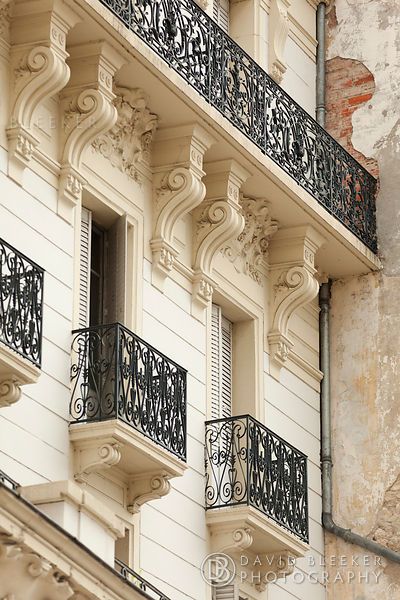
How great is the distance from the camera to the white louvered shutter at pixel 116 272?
56.8 ft

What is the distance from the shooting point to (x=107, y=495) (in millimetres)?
16328

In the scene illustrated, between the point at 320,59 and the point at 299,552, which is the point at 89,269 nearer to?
the point at 299,552

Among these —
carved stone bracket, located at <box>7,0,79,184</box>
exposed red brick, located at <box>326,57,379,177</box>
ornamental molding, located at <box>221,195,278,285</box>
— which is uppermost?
exposed red brick, located at <box>326,57,379,177</box>

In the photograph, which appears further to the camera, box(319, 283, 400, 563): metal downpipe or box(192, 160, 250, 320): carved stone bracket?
box(319, 283, 400, 563): metal downpipe

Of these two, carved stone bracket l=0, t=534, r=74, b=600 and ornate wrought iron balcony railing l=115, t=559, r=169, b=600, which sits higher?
ornate wrought iron balcony railing l=115, t=559, r=169, b=600

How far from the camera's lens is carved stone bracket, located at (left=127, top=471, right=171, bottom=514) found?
1642 cm

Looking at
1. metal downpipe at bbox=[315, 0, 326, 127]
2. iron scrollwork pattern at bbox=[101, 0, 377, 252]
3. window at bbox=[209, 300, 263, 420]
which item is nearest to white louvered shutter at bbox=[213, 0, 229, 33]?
iron scrollwork pattern at bbox=[101, 0, 377, 252]

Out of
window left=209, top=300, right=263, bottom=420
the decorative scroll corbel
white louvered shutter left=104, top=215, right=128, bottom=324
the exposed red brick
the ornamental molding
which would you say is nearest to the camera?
the decorative scroll corbel

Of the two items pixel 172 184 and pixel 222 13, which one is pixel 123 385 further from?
pixel 222 13

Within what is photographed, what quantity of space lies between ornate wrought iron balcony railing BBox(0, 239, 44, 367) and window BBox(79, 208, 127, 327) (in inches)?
75.0

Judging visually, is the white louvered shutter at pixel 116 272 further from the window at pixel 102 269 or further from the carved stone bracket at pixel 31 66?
the carved stone bracket at pixel 31 66

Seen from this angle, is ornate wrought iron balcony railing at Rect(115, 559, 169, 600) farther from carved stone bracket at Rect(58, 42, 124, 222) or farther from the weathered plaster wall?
the weathered plaster wall

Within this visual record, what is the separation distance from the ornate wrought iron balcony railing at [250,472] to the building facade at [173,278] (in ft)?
0.08

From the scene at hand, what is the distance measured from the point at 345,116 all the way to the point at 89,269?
5547 millimetres
